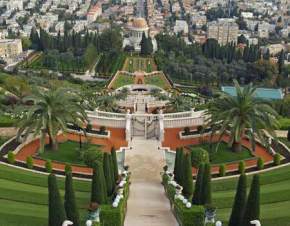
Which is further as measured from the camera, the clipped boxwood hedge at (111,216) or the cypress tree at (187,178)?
the cypress tree at (187,178)

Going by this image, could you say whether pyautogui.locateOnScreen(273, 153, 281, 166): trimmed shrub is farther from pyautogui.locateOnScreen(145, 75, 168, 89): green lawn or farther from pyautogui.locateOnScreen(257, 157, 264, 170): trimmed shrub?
pyautogui.locateOnScreen(145, 75, 168, 89): green lawn

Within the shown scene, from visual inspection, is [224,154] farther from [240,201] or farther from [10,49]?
[10,49]

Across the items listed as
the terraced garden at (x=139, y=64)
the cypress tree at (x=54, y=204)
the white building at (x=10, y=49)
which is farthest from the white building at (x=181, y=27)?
the cypress tree at (x=54, y=204)

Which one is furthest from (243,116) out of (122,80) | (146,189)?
(122,80)

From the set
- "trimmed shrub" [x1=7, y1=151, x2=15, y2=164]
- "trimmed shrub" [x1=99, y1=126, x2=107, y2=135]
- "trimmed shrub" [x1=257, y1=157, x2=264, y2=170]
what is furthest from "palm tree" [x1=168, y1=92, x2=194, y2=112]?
"trimmed shrub" [x1=7, y1=151, x2=15, y2=164]

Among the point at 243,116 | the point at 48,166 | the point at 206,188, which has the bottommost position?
the point at 48,166

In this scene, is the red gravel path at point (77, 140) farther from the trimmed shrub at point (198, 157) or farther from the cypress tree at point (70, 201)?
the cypress tree at point (70, 201)
